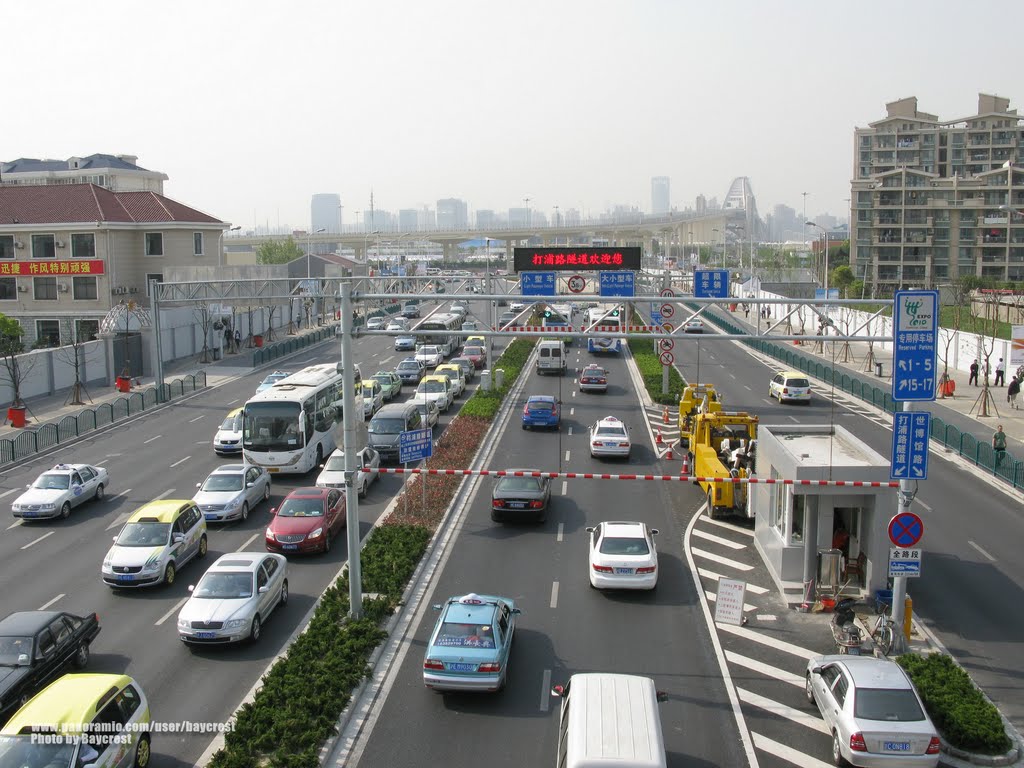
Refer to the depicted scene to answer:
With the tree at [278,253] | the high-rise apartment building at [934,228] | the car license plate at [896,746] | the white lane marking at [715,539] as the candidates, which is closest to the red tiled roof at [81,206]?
the white lane marking at [715,539]

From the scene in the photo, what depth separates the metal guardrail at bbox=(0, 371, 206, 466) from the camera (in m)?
35.6

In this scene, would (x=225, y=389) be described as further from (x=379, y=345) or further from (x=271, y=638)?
(x=271, y=638)

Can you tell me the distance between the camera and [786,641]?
19.1 meters

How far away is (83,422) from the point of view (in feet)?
133

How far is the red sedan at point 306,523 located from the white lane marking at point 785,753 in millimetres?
12970

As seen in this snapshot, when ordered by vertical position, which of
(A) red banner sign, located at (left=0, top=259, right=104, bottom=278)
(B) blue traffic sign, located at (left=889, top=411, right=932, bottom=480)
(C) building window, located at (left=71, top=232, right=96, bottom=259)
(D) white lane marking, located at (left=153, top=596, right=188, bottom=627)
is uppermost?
(C) building window, located at (left=71, top=232, right=96, bottom=259)

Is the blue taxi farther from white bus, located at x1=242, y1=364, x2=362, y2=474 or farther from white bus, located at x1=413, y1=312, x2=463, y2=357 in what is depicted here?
white bus, located at x1=413, y1=312, x2=463, y2=357

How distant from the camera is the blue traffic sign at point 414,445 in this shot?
2586 cm

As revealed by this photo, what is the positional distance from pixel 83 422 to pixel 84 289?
2677 centimetres

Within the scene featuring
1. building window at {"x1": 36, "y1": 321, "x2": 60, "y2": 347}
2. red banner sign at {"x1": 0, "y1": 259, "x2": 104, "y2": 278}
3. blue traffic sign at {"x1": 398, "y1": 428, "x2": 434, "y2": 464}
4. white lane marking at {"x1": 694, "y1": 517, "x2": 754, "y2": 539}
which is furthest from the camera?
building window at {"x1": 36, "y1": 321, "x2": 60, "y2": 347}

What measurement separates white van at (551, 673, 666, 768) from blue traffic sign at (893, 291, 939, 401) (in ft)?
27.4

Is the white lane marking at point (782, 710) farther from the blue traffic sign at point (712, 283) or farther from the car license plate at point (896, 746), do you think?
the blue traffic sign at point (712, 283)

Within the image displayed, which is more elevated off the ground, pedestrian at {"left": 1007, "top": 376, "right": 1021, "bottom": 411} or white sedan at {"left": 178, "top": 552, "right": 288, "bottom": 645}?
pedestrian at {"left": 1007, "top": 376, "right": 1021, "bottom": 411}

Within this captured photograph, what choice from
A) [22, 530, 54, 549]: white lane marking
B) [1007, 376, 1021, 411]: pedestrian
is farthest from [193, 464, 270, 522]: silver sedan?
[1007, 376, 1021, 411]: pedestrian
